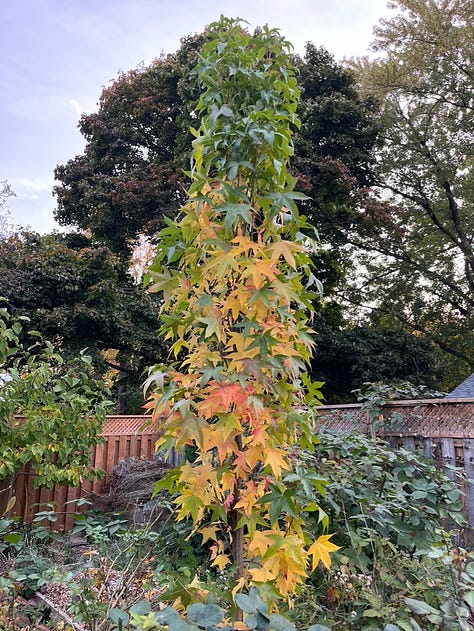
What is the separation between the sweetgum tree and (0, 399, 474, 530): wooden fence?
1.26 metres

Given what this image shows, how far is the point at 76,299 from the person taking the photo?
9.38 m

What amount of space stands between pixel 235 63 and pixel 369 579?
194 centimetres

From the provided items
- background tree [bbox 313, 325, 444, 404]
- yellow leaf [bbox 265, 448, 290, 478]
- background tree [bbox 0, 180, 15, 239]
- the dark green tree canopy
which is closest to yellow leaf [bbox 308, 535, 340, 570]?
yellow leaf [bbox 265, 448, 290, 478]

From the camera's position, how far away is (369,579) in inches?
70.7

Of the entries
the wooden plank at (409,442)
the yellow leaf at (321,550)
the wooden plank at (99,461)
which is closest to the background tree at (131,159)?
the wooden plank at (99,461)

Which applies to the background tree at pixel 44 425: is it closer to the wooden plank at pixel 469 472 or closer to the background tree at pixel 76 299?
the wooden plank at pixel 469 472

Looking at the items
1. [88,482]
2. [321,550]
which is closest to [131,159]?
[88,482]

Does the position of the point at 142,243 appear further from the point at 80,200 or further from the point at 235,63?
the point at 235,63

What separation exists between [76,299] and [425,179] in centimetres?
873

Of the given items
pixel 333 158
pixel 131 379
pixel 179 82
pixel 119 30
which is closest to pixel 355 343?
pixel 333 158

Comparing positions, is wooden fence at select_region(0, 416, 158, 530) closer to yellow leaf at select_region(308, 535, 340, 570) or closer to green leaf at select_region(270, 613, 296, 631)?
yellow leaf at select_region(308, 535, 340, 570)

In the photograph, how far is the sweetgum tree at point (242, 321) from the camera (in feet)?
4.34

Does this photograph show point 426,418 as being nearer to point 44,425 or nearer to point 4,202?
point 44,425

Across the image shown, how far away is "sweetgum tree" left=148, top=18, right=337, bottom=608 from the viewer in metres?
1.32
